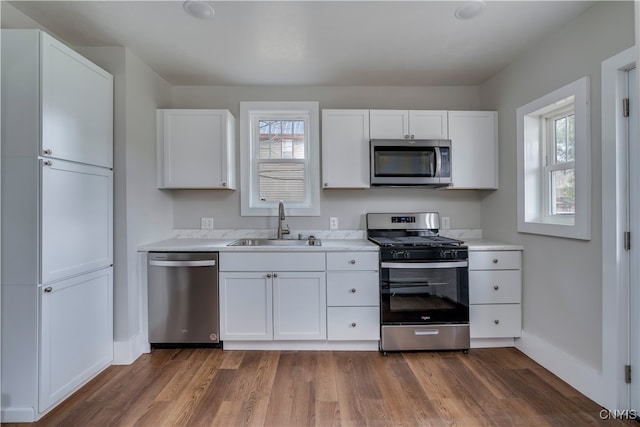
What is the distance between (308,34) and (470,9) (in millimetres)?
1073

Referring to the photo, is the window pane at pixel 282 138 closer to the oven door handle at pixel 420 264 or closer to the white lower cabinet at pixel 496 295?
the oven door handle at pixel 420 264

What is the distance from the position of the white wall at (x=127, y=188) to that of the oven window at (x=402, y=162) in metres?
2.08

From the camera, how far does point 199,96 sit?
304 cm

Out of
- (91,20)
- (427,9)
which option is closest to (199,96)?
(91,20)

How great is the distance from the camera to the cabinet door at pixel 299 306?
2430mm

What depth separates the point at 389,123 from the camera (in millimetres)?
2764

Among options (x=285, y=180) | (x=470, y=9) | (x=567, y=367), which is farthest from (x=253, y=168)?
(x=567, y=367)

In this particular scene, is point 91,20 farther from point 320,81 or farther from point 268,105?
point 320,81

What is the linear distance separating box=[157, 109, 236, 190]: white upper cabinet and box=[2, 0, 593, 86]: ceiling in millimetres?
429

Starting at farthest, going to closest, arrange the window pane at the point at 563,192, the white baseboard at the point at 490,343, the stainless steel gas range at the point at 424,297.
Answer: the white baseboard at the point at 490,343 < the stainless steel gas range at the point at 424,297 < the window pane at the point at 563,192

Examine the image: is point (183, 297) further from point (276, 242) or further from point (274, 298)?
point (276, 242)

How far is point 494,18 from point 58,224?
10.2 feet

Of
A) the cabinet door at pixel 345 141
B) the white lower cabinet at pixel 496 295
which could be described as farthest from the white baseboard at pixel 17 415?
the white lower cabinet at pixel 496 295

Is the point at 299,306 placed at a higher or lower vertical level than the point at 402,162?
lower
